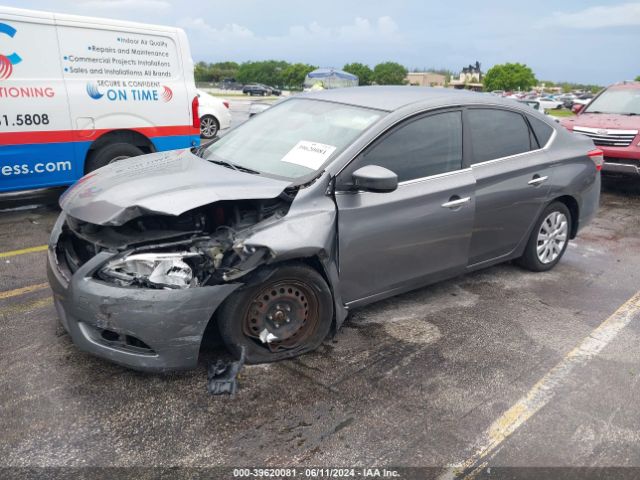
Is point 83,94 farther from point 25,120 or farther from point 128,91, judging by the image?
point 25,120

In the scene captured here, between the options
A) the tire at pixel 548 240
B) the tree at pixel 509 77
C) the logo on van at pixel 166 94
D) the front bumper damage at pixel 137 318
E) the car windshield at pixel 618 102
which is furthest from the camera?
the tree at pixel 509 77

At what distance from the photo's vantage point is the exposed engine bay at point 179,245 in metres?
2.95

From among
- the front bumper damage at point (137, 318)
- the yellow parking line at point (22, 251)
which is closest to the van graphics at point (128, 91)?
the yellow parking line at point (22, 251)

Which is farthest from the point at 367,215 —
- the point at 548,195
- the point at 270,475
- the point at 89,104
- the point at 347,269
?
the point at 89,104

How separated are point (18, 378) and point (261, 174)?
1.86 m

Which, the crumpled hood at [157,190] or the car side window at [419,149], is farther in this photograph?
the car side window at [419,149]

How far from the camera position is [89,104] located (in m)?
6.27

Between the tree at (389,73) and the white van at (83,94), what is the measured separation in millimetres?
102196

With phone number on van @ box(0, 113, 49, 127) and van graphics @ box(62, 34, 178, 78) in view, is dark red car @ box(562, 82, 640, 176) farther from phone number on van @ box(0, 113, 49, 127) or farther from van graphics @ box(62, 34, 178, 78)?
phone number on van @ box(0, 113, 49, 127)

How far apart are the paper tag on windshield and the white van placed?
3636 millimetres

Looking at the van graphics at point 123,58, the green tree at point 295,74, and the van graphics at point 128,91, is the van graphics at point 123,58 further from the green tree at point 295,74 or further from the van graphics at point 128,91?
the green tree at point 295,74

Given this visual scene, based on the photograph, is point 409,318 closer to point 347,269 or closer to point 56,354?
point 347,269

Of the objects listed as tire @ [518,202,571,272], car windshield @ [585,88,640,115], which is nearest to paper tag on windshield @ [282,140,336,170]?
tire @ [518,202,571,272]

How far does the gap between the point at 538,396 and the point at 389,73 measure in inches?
4591
